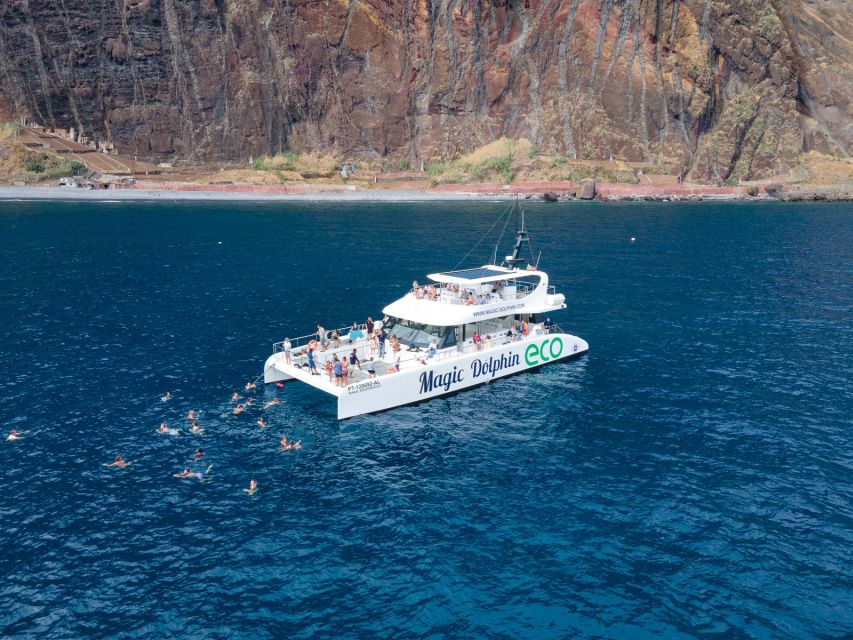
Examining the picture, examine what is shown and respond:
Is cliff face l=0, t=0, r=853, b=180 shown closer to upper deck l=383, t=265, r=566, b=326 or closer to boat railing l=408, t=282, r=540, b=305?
upper deck l=383, t=265, r=566, b=326

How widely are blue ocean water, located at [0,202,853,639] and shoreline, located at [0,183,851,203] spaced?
98131mm

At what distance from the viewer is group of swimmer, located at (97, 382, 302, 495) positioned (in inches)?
1227

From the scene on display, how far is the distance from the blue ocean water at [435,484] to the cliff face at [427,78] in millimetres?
129741

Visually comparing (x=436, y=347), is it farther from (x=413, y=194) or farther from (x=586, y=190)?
(x=586, y=190)

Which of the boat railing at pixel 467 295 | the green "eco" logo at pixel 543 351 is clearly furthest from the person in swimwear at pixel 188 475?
the green "eco" logo at pixel 543 351

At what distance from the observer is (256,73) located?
7249 inches

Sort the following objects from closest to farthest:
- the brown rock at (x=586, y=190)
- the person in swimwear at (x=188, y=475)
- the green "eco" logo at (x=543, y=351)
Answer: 1. the person in swimwear at (x=188, y=475)
2. the green "eco" logo at (x=543, y=351)
3. the brown rock at (x=586, y=190)

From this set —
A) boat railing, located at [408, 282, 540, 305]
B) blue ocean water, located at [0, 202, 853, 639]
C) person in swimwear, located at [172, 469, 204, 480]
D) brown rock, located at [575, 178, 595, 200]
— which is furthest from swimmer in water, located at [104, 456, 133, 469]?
brown rock, located at [575, 178, 595, 200]

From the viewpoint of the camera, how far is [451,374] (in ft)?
132

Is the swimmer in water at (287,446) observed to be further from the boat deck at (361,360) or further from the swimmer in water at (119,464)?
the swimmer in water at (119,464)

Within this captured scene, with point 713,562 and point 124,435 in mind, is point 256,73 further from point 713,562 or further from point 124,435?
point 713,562


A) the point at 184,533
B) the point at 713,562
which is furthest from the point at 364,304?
the point at 713,562

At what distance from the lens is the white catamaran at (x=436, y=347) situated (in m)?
38.1

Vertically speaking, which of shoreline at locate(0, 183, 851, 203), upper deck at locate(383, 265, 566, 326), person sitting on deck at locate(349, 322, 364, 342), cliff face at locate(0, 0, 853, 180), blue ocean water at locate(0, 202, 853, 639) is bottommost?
blue ocean water at locate(0, 202, 853, 639)
